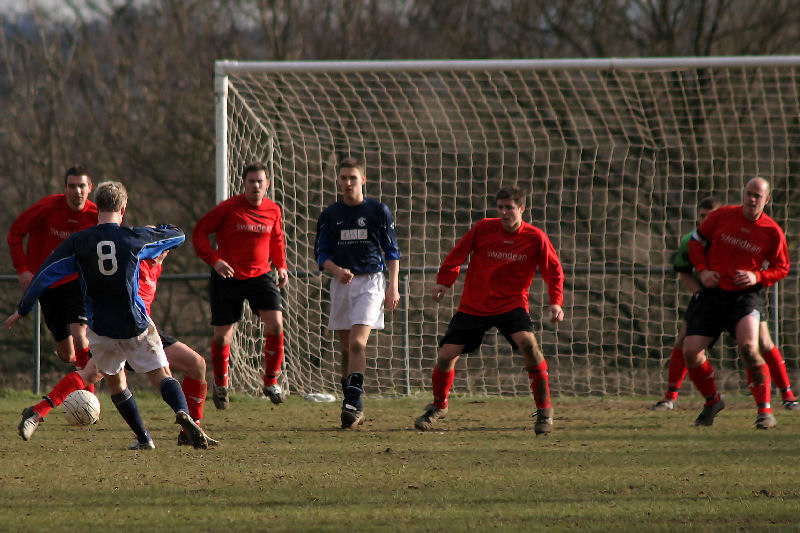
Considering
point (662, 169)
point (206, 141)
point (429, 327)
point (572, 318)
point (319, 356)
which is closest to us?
point (319, 356)

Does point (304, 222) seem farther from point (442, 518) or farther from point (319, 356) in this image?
point (442, 518)

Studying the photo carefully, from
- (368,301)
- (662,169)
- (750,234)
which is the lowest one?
(368,301)

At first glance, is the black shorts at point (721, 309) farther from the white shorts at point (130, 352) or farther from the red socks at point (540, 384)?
the white shorts at point (130, 352)

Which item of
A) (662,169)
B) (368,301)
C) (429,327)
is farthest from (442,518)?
(662,169)

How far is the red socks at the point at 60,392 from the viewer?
5.89 m

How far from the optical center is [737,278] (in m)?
7.03

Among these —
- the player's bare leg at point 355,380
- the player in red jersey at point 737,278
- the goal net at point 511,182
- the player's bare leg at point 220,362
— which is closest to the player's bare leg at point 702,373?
the player in red jersey at point 737,278

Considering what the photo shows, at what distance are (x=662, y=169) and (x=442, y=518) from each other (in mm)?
11442

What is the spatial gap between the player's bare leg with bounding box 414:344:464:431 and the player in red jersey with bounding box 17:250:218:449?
1602 mm

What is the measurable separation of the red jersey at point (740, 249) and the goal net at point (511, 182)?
85.6 inches

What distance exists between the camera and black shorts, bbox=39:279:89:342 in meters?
7.53

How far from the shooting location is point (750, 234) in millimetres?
7211

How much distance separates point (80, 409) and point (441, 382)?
8.19 ft

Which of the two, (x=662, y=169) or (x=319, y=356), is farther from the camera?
(x=662, y=169)
